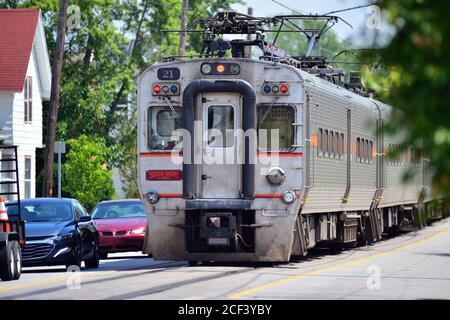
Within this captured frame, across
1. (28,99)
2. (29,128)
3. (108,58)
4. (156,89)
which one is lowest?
(156,89)

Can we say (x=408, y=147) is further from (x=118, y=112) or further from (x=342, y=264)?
(x=118, y=112)

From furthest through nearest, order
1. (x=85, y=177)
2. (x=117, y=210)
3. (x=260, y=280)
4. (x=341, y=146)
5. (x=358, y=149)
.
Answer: (x=85, y=177) < (x=117, y=210) < (x=358, y=149) < (x=341, y=146) < (x=260, y=280)

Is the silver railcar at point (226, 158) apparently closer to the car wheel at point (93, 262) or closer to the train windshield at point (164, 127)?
the train windshield at point (164, 127)

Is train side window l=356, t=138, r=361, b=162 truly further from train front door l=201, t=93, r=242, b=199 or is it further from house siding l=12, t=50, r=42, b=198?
house siding l=12, t=50, r=42, b=198

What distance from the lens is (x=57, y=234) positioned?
2189 centimetres

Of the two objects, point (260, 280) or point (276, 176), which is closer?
point (260, 280)

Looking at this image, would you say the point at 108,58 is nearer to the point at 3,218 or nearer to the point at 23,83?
the point at 23,83

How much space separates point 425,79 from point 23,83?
40197mm

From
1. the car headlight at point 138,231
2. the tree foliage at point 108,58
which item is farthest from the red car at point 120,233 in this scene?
the tree foliage at point 108,58

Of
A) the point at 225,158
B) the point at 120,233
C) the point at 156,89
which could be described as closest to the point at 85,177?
the point at 120,233

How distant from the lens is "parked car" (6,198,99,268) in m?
21.6

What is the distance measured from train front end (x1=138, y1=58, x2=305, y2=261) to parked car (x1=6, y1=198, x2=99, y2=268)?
6.38ft

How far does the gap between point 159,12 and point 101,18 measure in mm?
4574

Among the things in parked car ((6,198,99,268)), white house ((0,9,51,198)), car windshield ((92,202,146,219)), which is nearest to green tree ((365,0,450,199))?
parked car ((6,198,99,268))
